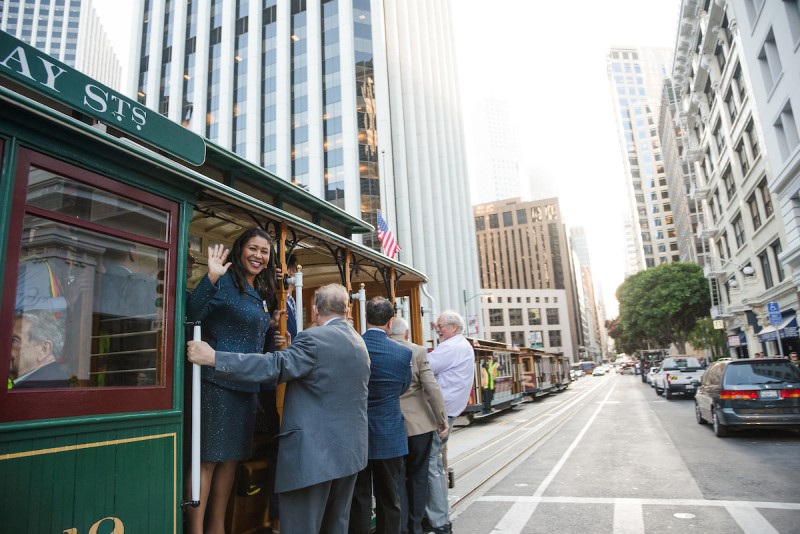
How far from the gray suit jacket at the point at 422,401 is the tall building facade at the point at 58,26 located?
14888 cm

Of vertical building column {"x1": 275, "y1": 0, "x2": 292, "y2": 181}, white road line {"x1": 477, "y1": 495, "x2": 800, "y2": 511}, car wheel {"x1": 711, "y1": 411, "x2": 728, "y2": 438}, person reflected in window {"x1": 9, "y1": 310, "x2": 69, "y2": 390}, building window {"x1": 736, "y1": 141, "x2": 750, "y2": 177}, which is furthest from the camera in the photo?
vertical building column {"x1": 275, "y1": 0, "x2": 292, "y2": 181}

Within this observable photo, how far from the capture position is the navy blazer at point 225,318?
3373 millimetres

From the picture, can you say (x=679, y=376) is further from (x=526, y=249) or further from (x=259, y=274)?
(x=526, y=249)

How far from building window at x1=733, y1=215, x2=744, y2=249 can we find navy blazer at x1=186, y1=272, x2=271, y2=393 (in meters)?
33.8

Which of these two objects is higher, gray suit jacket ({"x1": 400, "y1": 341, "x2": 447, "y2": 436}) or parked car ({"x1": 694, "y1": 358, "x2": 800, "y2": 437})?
gray suit jacket ({"x1": 400, "y1": 341, "x2": 447, "y2": 436})

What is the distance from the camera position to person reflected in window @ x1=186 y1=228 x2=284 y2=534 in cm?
331

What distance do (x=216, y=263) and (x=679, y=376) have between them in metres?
23.4

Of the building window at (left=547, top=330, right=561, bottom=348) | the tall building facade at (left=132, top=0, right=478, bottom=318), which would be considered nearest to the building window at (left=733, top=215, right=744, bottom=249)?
the tall building facade at (left=132, top=0, right=478, bottom=318)

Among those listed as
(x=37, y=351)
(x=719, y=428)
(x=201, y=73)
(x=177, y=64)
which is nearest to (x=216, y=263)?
(x=37, y=351)

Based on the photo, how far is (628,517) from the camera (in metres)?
5.48

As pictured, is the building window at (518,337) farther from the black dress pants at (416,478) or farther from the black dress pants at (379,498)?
the black dress pants at (379,498)

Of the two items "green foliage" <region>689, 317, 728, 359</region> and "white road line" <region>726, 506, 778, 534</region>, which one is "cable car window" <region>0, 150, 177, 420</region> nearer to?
"white road line" <region>726, 506, 778, 534</region>

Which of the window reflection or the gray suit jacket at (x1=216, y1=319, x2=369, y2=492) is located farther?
the gray suit jacket at (x1=216, y1=319, x2=369, y2=492)

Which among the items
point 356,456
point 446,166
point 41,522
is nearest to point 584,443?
point 356,456
